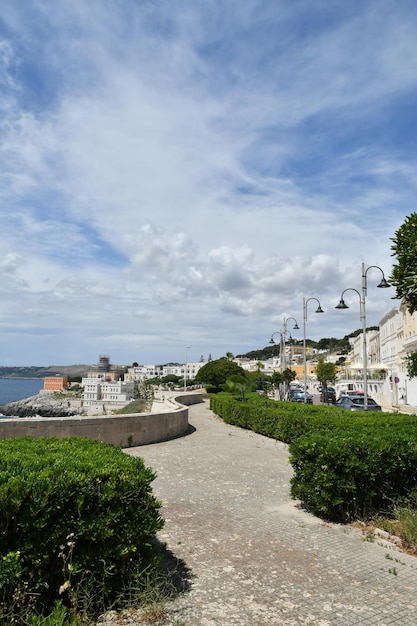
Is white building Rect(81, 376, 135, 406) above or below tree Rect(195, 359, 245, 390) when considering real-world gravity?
below

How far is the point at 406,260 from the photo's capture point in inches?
273

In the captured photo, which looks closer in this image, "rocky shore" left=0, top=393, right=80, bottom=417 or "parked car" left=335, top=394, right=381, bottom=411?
"parked car" left=335, top=394, right=381, bottom=411

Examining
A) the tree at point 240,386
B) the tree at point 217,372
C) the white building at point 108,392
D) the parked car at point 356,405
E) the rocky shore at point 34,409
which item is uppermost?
the tree at point 217,372

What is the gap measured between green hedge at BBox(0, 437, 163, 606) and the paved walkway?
26.6 inches

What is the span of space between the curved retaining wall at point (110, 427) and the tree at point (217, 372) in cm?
3785

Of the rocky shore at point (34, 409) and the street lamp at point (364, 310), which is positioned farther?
the rocky shore at point (34, 409)

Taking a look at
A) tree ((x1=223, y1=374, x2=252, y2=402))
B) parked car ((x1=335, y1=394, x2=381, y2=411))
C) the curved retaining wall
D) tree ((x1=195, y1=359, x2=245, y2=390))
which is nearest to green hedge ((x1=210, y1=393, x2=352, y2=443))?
tree ((x1=223, y1=374, x2=252, y2=402))

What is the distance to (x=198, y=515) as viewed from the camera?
6.36 meters

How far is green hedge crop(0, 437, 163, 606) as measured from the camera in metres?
3.38

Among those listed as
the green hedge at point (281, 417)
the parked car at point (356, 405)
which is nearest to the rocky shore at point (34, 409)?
the parked car at point (356, 405)

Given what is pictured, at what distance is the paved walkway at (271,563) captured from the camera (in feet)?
12.4

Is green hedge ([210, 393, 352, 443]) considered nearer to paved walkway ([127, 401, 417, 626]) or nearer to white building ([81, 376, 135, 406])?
paved walkway ([127, 401, 417, 626])

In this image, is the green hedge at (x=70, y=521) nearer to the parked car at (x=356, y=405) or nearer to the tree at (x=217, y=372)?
the parked car at (x=356, y=405)

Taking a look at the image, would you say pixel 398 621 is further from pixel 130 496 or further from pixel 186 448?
pixel 186 448
